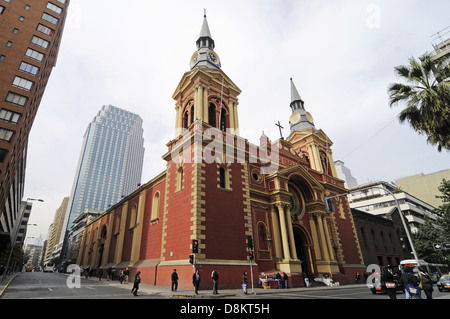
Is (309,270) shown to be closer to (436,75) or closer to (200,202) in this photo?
(200,202)

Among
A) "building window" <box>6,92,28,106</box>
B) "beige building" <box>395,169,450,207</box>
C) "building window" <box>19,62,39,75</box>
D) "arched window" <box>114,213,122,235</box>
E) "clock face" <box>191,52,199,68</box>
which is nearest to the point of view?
"clock face" <box>191,52,199,68</box>

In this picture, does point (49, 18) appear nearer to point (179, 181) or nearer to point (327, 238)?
point (179, 181)

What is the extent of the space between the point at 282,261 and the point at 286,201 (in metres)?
5.56

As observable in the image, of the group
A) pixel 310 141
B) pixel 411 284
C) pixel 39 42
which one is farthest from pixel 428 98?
pixel 39 42

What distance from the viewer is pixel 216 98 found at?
26062 mm

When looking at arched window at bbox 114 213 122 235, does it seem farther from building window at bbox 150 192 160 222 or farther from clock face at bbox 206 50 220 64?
clock face at bbox 206 50 220 64

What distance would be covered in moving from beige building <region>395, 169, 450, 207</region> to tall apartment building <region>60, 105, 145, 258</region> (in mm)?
121113

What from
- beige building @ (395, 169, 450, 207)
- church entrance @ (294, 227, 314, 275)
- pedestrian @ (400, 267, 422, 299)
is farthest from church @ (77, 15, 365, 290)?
beige building @ (395, 169, 450, 207)

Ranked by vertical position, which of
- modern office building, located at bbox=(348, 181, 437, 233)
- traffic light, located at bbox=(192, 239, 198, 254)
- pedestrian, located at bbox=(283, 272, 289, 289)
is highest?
modern office building, located at bbox=(348, 181, 437, 233)

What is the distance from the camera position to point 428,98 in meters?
13.8

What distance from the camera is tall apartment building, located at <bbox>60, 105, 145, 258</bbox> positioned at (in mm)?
116250

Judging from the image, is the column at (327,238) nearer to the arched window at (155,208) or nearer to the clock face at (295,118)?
the clock face at (295,118)

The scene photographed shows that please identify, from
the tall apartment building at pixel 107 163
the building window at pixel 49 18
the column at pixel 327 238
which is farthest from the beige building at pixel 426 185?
the tall apartment building at pixel 107 163
